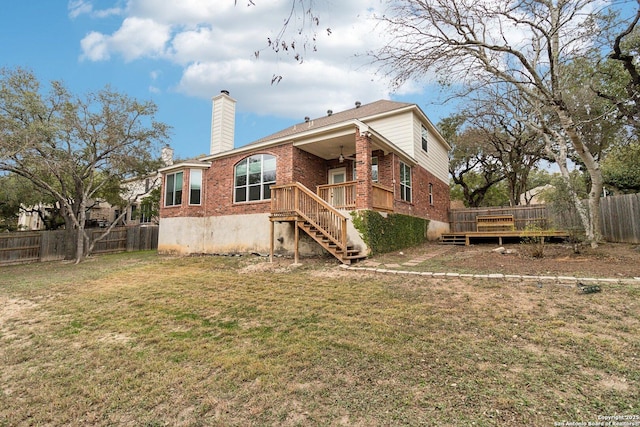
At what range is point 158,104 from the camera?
47.7ft

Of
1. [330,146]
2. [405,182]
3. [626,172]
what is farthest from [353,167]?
[626,172]

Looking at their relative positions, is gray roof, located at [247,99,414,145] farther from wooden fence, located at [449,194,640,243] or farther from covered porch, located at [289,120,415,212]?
wooden fence, located at [449,194,640,243]

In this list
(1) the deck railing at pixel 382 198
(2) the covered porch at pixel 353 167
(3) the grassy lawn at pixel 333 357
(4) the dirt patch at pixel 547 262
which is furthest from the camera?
(1) the deck railing at pixel 382 198

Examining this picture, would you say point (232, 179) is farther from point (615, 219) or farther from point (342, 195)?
point (615, 219)

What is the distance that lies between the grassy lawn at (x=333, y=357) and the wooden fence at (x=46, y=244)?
1153 cm

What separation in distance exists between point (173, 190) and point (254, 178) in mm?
4878

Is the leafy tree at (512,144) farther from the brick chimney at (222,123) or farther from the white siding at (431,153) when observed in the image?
the brick chimney at (222,123)

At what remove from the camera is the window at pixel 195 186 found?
1410 centimetres

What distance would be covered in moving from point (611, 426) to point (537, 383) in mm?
535

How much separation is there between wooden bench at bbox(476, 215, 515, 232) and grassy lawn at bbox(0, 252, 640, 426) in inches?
412

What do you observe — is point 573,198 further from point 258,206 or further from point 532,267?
point 258,206

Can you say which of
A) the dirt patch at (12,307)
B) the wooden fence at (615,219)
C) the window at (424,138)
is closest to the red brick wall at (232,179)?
the window at (424,138)

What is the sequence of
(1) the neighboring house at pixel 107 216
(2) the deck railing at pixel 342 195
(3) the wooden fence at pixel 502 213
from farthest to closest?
(1) the neighboring house at pixel 107 216 < (3) the wooden fence at pixel 502 213 < (2) the deck railing at pixel 342 195

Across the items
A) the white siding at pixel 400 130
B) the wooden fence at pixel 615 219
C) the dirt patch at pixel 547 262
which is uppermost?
the white siding at pixel 400 130
